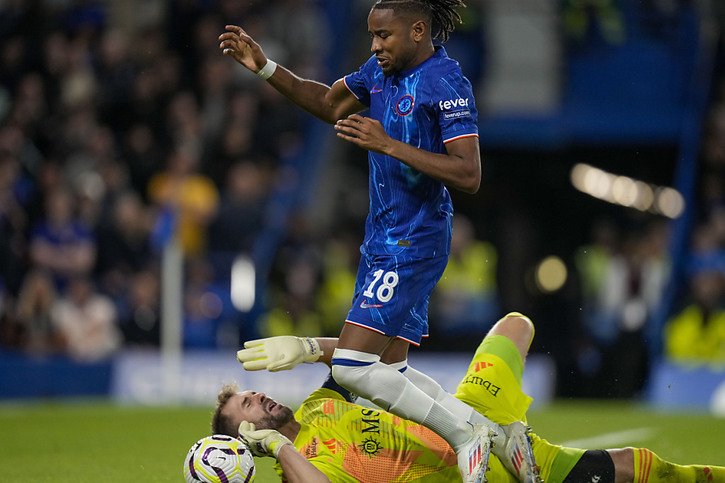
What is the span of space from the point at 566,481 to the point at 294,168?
1226 cm

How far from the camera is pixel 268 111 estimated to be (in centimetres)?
1850

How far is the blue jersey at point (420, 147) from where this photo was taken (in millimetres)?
6340

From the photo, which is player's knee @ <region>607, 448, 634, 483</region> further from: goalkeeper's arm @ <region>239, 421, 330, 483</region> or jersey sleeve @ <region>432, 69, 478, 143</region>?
jersey sleeve @ <region>432, 69, 478, 143</region>

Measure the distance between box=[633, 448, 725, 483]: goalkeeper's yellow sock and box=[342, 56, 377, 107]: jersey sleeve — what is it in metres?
2.33

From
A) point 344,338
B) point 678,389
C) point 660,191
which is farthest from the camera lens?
point 660,191

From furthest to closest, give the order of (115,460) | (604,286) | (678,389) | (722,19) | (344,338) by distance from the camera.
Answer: (722,19) → (604,286) → (678,389) → (115,460) → (344,338)

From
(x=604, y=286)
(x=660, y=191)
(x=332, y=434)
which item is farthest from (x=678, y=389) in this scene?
(x=332, y=434)

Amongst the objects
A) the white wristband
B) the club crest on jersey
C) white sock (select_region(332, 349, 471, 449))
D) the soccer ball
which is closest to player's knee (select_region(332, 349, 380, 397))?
white sock (select_region(332, 349, 471, 449))

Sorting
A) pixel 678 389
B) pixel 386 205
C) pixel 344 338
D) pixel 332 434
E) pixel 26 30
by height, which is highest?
pixel 26 30

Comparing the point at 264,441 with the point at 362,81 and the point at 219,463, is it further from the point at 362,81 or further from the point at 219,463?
the point at 362,81

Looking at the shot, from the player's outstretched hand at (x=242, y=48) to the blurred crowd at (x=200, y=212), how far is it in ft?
27.1

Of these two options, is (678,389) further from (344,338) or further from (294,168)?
(344,338)

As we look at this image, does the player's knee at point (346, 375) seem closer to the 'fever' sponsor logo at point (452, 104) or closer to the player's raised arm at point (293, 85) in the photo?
the 'fever' sponsor logo at point (452, 104)

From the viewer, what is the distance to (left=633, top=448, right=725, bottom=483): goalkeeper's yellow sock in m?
6.46
